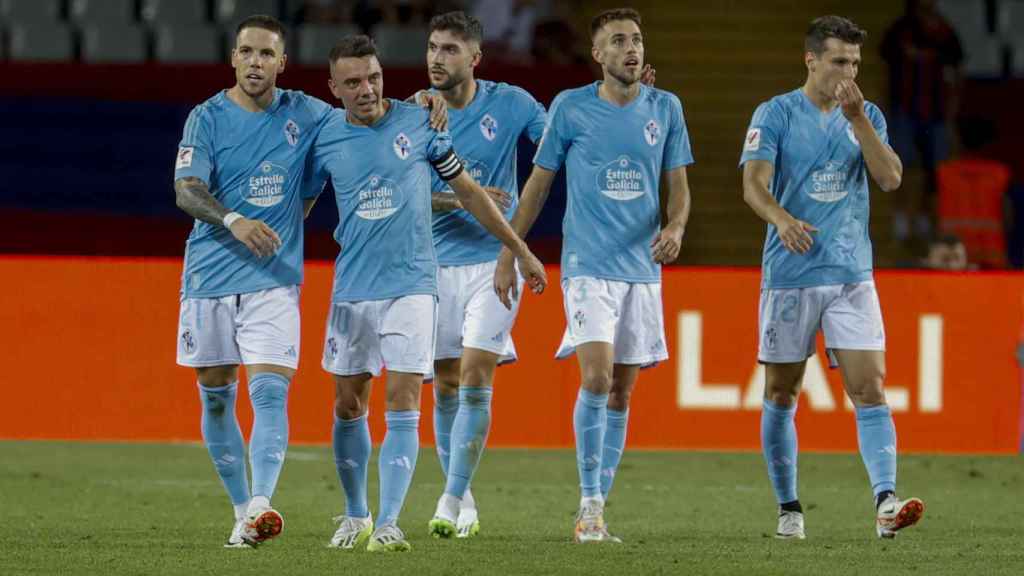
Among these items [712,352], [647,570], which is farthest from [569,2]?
[647,570]

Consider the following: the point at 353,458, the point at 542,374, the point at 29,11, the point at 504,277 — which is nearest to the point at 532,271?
the point at 504,277

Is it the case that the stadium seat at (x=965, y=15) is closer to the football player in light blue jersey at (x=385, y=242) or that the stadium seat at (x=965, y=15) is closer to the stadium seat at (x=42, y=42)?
the stadium seat at (x=42, y=42)

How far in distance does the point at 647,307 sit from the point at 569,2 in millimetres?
11438

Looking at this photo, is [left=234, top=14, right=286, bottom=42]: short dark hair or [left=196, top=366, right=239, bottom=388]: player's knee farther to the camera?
[left=196, top=366, right=239, bottom=388]: player's knee

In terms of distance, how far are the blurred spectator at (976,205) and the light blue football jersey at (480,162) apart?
7.61 meters

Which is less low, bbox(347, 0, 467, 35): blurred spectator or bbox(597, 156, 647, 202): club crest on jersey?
bbox(347, 0, 467, 35): blurred spectator

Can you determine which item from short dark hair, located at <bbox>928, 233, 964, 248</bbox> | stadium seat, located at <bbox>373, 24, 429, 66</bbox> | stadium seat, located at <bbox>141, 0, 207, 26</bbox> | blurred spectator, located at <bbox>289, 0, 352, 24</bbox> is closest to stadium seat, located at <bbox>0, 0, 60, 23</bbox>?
stadium seat, located at <bbox>141, 0, 207, 26</bbox>

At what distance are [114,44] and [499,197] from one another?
9771 mm

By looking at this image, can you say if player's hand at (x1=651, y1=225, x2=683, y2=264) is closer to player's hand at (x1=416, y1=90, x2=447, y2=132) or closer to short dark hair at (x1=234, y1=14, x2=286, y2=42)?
player's hand at (x1=416, y1=90, x2=447, y2=132)

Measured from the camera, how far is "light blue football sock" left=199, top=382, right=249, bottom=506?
8039 millimetres

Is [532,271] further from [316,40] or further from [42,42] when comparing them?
[42,42]

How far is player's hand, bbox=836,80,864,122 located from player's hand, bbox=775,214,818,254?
1.67ft

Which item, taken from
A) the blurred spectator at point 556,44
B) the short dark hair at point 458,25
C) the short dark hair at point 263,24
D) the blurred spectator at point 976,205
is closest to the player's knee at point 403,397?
the short dark hair at point 263,24

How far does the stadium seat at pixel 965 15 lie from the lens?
1952cm
